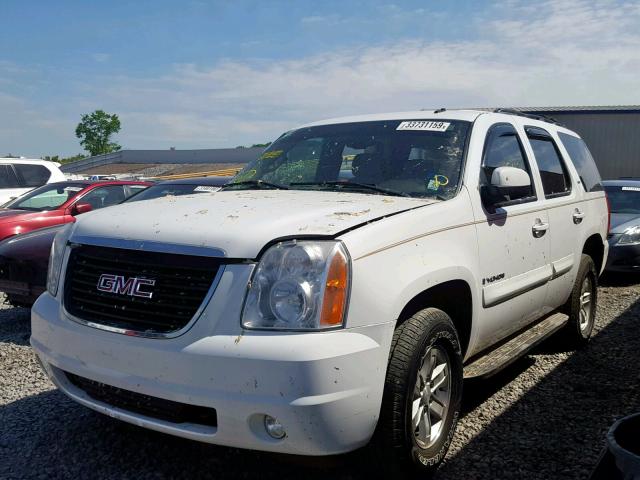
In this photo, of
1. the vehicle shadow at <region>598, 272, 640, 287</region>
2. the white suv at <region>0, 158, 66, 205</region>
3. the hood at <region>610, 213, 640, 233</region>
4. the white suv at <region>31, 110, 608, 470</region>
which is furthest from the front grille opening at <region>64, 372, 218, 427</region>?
the white suv at <region>0, 158, 66, 205</region>

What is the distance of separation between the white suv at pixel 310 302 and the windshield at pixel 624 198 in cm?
654

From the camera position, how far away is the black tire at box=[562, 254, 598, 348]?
4.94 m

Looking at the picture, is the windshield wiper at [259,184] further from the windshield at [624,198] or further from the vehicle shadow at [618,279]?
the windshield at [624,198]

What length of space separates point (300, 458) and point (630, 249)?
7.27 metres

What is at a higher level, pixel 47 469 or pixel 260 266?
pixel 260 266

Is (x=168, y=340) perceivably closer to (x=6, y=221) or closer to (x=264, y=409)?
(x=264, y=409)

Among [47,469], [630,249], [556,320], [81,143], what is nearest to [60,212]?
[47,469]

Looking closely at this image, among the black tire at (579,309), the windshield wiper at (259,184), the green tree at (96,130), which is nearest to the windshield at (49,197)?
the windshield wiper at (259,184)

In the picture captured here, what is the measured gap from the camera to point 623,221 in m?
8.85

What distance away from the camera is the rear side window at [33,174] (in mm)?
13156

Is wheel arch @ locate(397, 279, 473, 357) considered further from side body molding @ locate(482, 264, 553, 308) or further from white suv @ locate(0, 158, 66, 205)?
white suv @ locate(0, 158, 66, 205)

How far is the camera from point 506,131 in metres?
4.26

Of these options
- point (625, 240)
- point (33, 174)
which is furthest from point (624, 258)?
point (33, 174)

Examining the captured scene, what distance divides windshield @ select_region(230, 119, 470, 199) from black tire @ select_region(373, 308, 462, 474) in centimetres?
84
